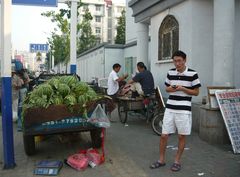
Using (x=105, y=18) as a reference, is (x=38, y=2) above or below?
below

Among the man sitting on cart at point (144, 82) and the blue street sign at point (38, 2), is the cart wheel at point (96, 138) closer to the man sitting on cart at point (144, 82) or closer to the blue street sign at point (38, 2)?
the man sitting on cart at point (144, 82)

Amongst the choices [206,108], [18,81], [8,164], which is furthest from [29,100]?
[18,81]

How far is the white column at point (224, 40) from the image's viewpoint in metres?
8.07

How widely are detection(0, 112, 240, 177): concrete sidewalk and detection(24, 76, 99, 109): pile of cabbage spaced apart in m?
1.11

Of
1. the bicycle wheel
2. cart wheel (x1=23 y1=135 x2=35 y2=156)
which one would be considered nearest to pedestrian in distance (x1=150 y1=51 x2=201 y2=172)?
Result: cart wheel (x1=23 y1=135 x2=35 y2=156)

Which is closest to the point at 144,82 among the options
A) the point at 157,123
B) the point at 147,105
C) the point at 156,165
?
the point at 147,105

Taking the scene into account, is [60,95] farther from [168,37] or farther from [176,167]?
[168,37]

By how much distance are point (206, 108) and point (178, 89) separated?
2.32m

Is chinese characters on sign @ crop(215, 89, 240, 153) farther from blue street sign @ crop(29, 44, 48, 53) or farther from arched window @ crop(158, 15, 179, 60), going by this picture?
blue street sign @ crop(29, 44, 48, 53)

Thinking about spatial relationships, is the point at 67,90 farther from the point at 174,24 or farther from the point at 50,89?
the point at 174,24

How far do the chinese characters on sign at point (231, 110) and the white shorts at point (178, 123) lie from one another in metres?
1.67

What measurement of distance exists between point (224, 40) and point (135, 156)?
3.28 m

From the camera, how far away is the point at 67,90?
21.8 ft

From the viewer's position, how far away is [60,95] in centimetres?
659
